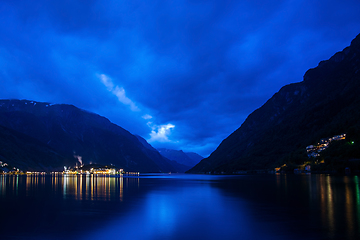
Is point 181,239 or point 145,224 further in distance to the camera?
point 145,224

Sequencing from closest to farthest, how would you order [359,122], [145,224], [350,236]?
[350,236] → [145,224] → [359,122]

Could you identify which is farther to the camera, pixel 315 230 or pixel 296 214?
pixel 296 214

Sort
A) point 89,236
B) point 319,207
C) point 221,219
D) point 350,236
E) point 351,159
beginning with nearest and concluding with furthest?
point 350,236, point 89,236, point 221,219, point 319,207, point 351,159

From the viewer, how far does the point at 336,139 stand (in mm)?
163750

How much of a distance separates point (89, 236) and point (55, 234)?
7.75 ft

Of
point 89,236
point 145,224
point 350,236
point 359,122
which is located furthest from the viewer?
point 359,122

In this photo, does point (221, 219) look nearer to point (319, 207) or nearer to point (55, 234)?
point (319, 207)

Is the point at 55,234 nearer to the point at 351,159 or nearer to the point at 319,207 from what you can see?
the point at 319,207

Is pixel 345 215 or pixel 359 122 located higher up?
pixel 359 122

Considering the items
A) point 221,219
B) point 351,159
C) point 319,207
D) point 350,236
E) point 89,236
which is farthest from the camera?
point 351,159

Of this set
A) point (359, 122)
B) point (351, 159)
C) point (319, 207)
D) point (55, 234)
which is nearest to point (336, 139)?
point (359, 122)

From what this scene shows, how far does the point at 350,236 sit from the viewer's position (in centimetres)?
1603

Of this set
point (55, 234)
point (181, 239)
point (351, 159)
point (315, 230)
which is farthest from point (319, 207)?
point (351, 159)

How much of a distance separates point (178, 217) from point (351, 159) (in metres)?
134
